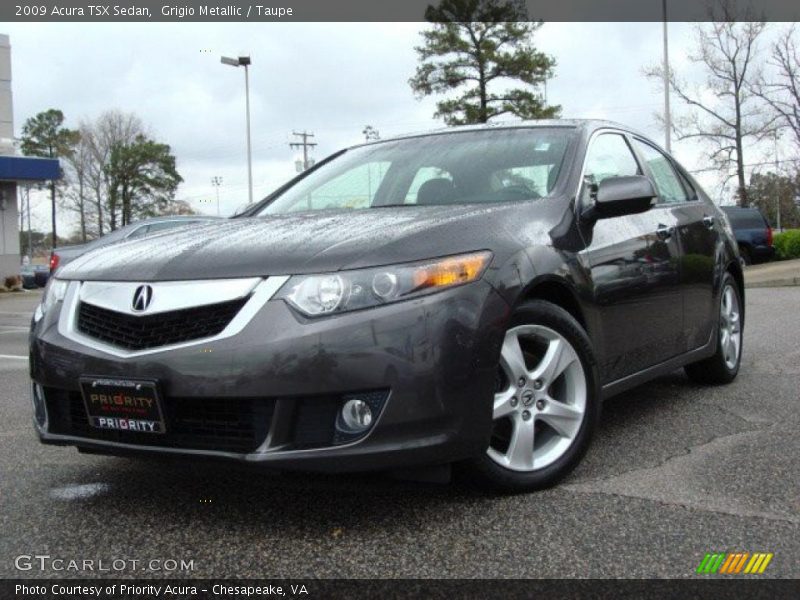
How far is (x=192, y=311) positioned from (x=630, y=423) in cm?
242

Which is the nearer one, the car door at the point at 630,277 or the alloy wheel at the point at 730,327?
the car door at the point at 630,277

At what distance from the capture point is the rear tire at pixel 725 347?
4.95 metres

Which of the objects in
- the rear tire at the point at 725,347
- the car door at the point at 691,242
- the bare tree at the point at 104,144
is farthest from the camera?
the bare tree at the point at 104,144

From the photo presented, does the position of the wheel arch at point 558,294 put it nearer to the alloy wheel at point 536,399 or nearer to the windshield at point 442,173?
the alloy wheel at point 536,399

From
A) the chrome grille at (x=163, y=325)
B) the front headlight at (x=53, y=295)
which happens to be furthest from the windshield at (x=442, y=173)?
the chrome grille at (x=163, y=325)

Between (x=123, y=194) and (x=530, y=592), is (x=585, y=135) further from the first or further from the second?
(x=123, y=194)

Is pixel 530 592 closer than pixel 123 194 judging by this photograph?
Yes

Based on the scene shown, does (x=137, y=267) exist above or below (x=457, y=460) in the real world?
above

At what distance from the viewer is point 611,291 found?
3.53 meters

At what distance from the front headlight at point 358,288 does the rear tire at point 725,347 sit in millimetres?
2858

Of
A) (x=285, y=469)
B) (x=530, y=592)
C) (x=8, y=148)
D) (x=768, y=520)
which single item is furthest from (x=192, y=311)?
(x=8, y=148)

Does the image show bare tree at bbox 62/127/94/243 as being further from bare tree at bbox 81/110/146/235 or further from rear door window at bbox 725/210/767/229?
rear door window at bbox 725/210/767/229

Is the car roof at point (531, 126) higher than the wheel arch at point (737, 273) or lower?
higher

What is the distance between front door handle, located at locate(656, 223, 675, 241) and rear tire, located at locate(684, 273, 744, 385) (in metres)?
0.88
